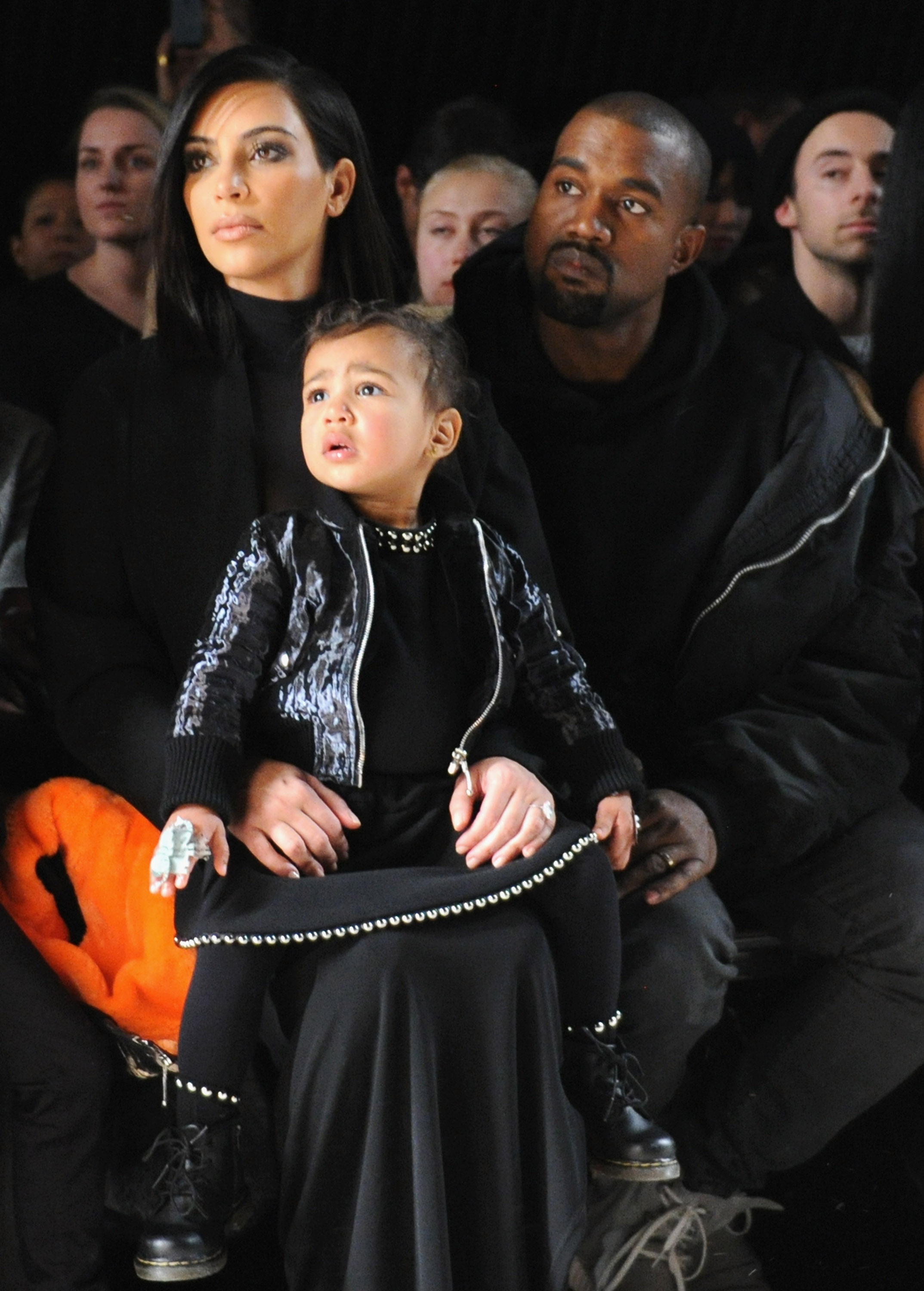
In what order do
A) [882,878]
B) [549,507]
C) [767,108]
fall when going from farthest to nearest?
[767,108]
[549,507]
[882,878]

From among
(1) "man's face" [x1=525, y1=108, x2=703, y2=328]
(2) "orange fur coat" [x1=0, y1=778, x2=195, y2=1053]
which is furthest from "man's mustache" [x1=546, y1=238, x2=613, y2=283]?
(2) "orange fur coat" [x1=0, y1=778, x2=195, y2=1053]

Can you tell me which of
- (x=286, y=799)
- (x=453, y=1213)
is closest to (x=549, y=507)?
(x=286, y=799)

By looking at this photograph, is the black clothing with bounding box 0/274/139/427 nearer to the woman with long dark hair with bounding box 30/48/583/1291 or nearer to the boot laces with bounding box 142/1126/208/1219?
the woman with long dark hair with bounding box 30/48/583/1291

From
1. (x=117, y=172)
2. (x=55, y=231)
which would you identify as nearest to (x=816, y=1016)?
(x=117, y=172)

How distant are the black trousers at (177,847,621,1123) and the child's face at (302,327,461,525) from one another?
0.43 metres

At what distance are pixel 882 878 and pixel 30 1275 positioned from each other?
107cm

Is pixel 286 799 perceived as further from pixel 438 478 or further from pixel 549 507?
pixel 549 507

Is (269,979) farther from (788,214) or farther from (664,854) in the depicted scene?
(788,214)

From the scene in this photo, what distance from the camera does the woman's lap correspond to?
1.59 meters

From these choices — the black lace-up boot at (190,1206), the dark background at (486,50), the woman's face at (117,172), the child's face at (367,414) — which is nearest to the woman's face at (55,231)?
the dark background at (486,50)

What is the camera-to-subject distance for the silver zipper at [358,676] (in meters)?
1.65

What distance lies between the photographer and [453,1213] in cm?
163

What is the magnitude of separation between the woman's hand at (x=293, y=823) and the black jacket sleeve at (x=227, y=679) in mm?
32

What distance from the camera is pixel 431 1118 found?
1.59 metres
